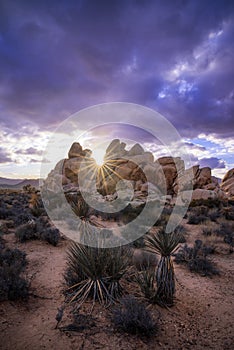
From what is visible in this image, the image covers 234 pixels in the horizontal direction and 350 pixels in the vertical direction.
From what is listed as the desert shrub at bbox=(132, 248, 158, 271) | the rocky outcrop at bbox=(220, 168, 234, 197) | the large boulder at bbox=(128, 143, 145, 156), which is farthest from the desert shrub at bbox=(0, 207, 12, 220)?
the large boulder at bbox=(128, 143, 145, 156)

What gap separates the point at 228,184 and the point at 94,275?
3962cm

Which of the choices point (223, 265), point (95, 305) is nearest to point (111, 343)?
point (95, 305)

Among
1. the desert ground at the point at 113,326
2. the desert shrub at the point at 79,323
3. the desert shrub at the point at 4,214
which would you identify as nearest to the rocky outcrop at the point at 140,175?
the desert shrub at the point at 4,214

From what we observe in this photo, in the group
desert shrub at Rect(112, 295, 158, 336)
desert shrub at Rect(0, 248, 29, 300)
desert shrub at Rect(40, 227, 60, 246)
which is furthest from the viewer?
desert shrub at Rect(40, 227, 60, 246)

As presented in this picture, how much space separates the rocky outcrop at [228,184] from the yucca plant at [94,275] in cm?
3490

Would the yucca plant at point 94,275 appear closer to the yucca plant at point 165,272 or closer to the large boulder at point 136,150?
the yucca plant at point 165,272

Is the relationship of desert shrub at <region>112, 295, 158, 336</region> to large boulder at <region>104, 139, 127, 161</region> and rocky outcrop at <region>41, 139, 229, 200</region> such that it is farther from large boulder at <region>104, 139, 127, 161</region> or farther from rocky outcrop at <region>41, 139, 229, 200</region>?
large boulder at <region>104, 139, 127, 161</region>

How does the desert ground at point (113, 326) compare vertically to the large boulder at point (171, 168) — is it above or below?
below

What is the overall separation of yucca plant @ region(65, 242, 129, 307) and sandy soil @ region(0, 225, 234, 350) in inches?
11.6

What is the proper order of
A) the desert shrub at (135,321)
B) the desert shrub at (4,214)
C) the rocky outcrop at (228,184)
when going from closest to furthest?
the desert shrub at (135,321) → the desert shrub at (4,214) → the rocky outcrop at (228,184)

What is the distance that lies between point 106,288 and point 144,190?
104 ft

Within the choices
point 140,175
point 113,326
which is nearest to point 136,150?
point 140,175

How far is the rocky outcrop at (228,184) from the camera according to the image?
3554 cm

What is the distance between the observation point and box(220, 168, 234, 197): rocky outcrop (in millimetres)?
35544
